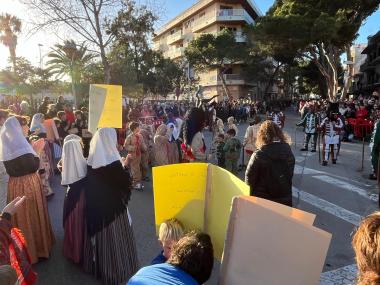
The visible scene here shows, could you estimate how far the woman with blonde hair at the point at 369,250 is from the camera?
1.43 metres

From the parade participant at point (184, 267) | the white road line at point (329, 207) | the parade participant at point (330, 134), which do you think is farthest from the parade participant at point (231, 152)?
the parade participant at point (184, 267)

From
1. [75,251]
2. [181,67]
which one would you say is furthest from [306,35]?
[181,67]

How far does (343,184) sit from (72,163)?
6762 millimetres

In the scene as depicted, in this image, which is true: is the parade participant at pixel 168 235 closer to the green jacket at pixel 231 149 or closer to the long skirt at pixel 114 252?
the long skirt at pixel 114 252

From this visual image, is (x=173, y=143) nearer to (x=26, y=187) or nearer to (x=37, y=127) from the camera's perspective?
(x=37, y=127)

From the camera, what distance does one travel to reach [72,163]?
4.00 metres

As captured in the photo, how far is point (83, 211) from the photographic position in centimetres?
411

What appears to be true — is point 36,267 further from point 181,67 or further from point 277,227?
point 181,67

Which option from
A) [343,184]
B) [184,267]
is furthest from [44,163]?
[343,184]

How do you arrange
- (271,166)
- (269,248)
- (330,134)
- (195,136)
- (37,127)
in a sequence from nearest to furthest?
(269,248) → (271,166) → (195,136) → (37,127) → (330,134)

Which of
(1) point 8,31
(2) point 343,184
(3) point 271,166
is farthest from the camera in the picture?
(1) point 8,31

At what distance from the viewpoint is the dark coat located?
381cm

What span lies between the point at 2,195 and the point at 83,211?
168 inches

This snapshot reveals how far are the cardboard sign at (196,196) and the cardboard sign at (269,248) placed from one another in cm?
32
